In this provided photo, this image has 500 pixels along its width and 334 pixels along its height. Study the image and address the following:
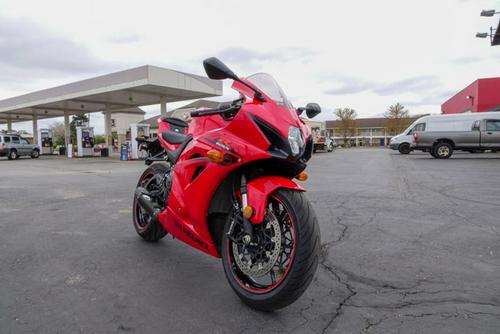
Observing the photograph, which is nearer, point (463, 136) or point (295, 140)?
point (295, 140)

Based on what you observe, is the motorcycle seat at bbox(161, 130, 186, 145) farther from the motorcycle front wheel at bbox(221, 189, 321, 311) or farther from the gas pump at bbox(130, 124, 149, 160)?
the gas pump at bbox(130, 124, 149, 160)

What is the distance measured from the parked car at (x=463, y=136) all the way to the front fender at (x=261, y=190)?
60.0ft

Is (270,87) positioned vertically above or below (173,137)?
above

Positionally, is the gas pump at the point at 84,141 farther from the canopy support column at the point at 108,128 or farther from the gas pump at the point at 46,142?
the gas pump at the point at 46,142

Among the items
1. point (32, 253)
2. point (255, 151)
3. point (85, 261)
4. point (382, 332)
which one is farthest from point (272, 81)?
point (32, 253)

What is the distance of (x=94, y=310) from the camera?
7.76 ft

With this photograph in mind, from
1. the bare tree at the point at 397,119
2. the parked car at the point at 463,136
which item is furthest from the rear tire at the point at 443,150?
the bare tree at the point at 397,119

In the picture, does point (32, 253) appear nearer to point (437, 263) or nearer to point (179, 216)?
point (179, 216)

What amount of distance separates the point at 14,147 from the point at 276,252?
30.7 m

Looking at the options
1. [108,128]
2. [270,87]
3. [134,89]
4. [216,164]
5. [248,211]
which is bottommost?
[248,211]

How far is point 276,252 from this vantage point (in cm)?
224

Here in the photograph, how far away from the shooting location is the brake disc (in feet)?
7.39

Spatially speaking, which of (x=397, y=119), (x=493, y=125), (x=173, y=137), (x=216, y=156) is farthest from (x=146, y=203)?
(x=397, y=119)

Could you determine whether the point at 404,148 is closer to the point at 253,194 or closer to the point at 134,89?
the point at 134,89
